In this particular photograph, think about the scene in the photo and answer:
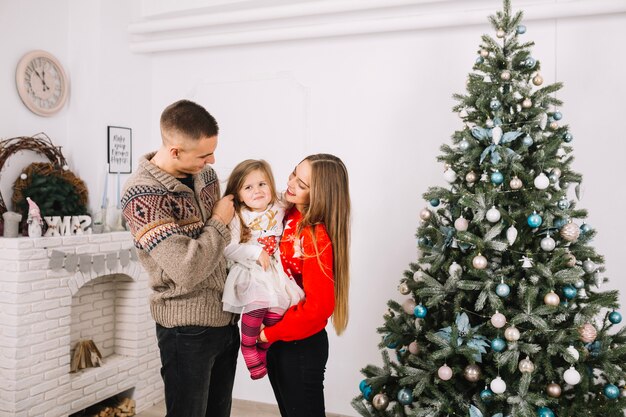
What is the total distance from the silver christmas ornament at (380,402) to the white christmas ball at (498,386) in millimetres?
496

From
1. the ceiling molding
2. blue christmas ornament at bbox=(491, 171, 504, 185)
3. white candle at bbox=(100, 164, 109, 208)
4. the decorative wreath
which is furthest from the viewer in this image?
white candle at bbox=(100, 164, 109, 208)

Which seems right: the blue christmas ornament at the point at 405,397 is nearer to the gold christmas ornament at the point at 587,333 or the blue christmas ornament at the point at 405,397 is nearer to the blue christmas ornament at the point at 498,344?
the blue christmas ornament at the point at 498,344

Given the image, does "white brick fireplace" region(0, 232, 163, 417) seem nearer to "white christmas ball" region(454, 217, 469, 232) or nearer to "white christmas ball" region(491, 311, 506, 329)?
"white christmas ball" region(454, 217, 469, 232)

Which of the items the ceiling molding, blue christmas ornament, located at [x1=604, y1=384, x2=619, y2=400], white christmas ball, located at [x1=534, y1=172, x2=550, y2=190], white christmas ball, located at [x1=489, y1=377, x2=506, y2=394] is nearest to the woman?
white christmas ball, located at [x1=489, y1=377, x2=506, y2=394]

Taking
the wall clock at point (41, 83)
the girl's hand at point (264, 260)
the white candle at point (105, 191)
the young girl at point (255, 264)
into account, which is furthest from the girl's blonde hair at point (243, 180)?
the wall clock at point (41, 83)

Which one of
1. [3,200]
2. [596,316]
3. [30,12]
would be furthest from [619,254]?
[30,12]

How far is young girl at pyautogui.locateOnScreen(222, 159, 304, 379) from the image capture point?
1949mm

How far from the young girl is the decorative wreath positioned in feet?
5.82

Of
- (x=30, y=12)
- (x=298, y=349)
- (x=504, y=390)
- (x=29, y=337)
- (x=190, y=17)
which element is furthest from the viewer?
(x=190, y=17)

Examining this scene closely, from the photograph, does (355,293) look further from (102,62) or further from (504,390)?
(102,62)

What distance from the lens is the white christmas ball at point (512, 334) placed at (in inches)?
82.1

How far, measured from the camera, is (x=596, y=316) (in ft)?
7.50

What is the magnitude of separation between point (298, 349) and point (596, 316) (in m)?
1.36

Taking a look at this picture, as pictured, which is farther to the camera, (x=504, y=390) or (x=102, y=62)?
(x=102, y=62)
